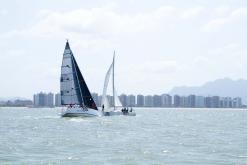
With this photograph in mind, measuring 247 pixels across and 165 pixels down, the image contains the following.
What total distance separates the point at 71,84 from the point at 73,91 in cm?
138

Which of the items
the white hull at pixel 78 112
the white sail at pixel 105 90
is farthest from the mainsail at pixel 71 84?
the white sail at pixel 105 90

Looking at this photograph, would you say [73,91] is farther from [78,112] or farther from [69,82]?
[78,112]

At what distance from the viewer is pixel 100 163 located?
34062 mm

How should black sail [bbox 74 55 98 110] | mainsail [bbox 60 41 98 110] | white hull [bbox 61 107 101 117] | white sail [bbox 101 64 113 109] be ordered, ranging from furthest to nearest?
1. white sail [bbox 101 64 113 109]
2. black sail [bbox 74 55 98 110]
3. mainsail [bbox 60 41 98 110]
4. white hull [bbox 61 107 101 117]

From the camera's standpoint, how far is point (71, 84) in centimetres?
9619

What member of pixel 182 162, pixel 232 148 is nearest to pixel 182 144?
pixel 232 148

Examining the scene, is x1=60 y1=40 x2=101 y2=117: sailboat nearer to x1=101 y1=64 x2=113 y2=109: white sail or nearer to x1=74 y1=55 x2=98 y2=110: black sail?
x1=74 y1=55 x2=98 y2=110: black sail

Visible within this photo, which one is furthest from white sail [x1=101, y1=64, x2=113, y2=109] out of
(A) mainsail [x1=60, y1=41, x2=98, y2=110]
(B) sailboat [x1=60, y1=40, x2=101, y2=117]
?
(A) mainsail [x1=60, y1=41, x2=98, y2=110]

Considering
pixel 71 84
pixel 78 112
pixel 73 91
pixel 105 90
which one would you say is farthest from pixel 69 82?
pixel 105 90

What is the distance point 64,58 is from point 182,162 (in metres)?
62.5

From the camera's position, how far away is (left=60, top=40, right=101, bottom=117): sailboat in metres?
94.9

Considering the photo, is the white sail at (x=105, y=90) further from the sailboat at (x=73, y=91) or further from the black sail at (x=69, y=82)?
the black sail at (x=69, y=82)

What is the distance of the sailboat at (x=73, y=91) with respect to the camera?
94.9 m

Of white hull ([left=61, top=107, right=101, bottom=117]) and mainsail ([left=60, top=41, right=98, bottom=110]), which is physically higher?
mainsail ([left=60, top=41, right=98, bottom=110])
